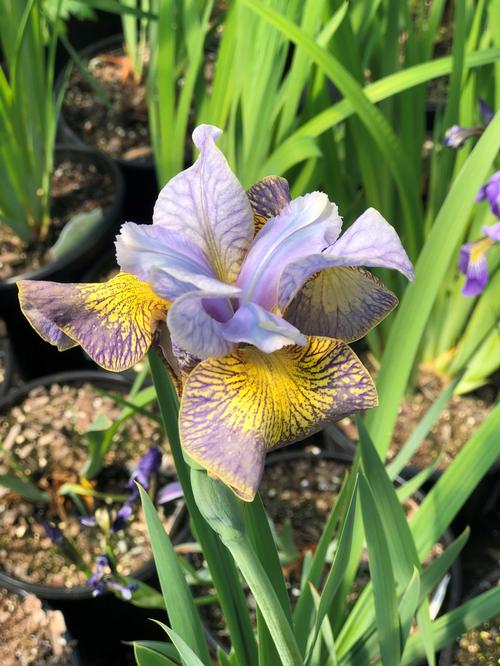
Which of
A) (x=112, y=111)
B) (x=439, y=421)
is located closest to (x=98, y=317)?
(x=439, y=421)

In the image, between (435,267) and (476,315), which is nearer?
(435,267)

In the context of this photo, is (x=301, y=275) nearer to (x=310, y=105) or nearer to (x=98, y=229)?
(x=310, y=105)

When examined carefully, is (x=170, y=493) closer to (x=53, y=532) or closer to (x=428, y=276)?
(x=53, y=532)

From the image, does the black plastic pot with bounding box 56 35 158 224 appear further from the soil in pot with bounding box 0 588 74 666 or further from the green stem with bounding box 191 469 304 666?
the green stem with bounding box 191 469 304 666

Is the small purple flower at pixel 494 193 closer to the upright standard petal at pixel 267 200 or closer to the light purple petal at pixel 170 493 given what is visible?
the upright standard petal at pixel 267 200

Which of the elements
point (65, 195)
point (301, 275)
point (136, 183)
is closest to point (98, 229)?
point (65, 195)

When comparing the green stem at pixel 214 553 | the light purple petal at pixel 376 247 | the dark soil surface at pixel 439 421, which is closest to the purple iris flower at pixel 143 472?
the green stem at pixel 214 553

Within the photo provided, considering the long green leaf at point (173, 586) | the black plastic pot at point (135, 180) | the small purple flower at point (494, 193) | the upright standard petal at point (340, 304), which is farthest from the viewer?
the black plastic pot at point (135, 180)

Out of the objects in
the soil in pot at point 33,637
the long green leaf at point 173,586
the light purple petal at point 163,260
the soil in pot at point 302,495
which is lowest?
the soil in pot at point 33,637
